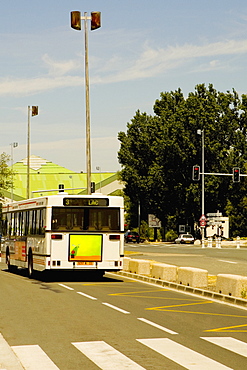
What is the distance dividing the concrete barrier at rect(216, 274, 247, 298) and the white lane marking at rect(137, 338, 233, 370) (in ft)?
25.0

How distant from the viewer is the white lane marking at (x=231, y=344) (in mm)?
10664

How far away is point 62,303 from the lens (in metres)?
17.2

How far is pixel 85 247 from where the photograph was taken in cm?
2442

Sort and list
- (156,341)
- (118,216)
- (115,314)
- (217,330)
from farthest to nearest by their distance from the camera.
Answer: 1. (118,216)
2. (115,314)
3. (217,330)
4. (156,341)

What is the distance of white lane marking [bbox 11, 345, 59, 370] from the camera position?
9.16m

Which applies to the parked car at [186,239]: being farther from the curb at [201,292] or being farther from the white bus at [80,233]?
the white bus at [80,233]

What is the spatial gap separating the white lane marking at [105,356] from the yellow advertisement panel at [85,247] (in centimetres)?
1318

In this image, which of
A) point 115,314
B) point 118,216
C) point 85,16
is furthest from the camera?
point 85,16

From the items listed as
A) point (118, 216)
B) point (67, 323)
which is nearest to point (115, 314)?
point (67, 323)

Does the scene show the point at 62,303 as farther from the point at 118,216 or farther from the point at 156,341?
the point at 118,216

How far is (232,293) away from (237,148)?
209ft

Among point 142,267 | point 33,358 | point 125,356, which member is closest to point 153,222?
point 142,267

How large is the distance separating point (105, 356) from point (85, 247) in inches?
573

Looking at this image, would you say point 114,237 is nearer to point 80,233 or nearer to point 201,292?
point 80,233
